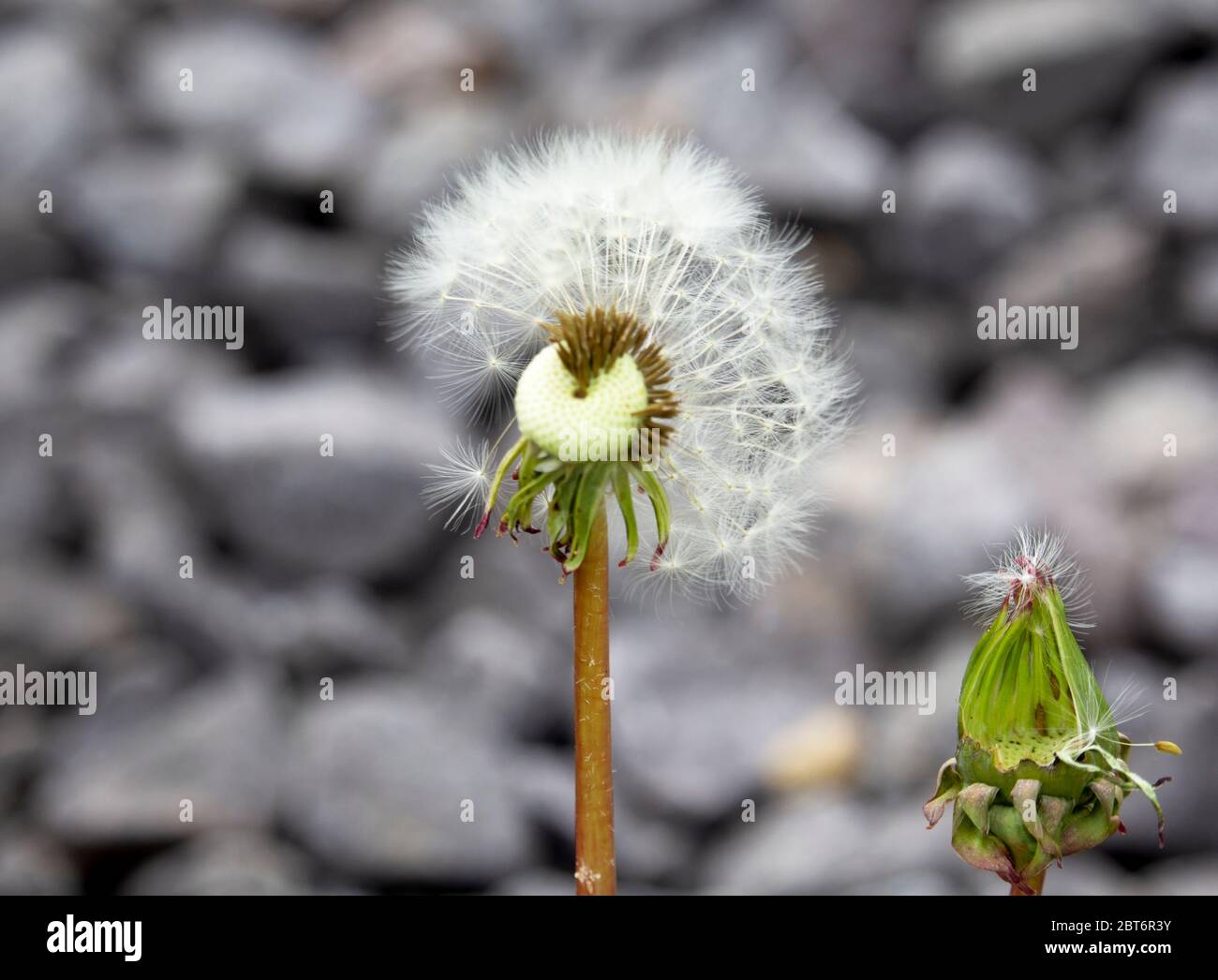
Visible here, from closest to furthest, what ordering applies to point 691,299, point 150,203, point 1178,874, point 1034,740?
point 1034,740 → point 691,299 → point 1178,874 → point 150,203

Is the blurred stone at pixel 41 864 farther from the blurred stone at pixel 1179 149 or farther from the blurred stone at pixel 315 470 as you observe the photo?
the blurred stone at pixel 1179 149

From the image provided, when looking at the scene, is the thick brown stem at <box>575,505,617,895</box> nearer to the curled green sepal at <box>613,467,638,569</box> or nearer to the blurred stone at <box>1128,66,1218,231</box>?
the curled green sepal at <box>613,467,638,569</box>

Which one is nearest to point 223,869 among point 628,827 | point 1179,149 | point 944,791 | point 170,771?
point 170,771

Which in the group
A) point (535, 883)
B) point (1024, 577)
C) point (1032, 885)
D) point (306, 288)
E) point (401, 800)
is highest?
point (306, 288)

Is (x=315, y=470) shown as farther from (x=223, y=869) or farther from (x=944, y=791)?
(x=944, y=791)

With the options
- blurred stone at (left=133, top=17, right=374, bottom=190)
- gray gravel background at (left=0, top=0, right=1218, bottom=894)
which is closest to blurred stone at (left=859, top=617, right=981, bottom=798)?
gray gravel background at (left=0, top=0, right=1218, bottom=894)

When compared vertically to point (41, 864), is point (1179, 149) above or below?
above

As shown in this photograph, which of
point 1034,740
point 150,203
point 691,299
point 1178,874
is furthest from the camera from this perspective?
point 150,203
